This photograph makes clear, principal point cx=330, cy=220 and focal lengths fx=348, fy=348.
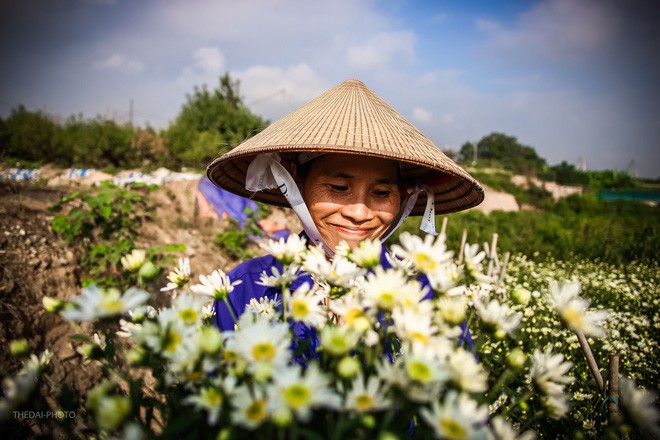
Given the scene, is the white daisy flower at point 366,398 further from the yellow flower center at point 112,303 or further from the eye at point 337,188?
the eye at point 337,188

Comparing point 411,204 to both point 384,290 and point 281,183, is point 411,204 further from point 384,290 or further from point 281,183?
point 384,290

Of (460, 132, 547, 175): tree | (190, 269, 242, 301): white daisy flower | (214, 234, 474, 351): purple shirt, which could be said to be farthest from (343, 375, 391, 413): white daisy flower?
(460, 132, 547, 175): tree

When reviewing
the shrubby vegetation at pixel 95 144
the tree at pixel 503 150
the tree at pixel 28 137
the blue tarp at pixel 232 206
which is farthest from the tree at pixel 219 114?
the tree at pixel 503 150

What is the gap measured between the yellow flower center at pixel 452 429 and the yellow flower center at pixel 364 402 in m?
0.08

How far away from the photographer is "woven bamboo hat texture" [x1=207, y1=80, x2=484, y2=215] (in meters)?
1.17

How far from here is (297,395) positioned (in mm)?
383

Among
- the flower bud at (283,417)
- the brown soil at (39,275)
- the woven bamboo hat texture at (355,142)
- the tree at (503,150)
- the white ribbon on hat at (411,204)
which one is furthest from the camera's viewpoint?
the tree at (503,150)

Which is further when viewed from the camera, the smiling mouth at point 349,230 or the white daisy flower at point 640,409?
the smiling mouth at point 349,230

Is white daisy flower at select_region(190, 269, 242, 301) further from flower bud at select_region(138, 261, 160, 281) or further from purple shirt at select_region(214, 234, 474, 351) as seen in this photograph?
purple shirt at select_region(214, 234, 474, 351)

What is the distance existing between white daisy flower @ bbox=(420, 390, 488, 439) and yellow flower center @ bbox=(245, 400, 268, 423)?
18 centimetres

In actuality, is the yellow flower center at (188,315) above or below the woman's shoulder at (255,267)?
above

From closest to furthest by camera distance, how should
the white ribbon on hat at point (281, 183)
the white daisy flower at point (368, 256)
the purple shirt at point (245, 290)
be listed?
the white daisy flower at point (368, 256) < the purple shirt at point (245, 290) < the white ribbon on hat at point (281, 183)

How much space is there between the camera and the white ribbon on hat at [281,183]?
4.83 ft

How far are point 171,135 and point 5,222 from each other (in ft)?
37.5
